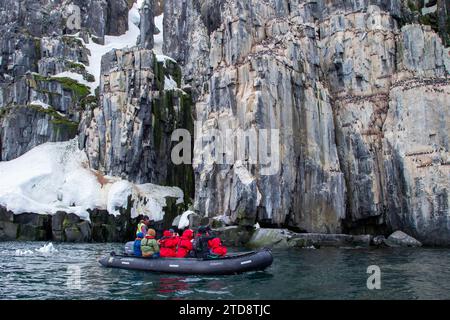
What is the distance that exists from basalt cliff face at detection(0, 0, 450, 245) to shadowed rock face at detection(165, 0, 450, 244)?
0.13 m

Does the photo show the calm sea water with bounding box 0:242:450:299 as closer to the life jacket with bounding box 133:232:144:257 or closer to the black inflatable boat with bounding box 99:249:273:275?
the black inflatable boat with bounding box 99:249:273:275

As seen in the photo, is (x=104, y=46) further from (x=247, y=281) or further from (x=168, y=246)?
(x=247, y=281)

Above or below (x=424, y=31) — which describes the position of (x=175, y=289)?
below

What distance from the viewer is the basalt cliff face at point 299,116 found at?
46.4 m

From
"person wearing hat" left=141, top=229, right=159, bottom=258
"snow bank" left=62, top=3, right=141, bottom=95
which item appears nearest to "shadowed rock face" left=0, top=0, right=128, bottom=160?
"snow bank" left=62, top=3, right=141, bottom=95

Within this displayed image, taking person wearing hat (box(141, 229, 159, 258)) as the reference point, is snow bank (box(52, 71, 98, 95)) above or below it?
above

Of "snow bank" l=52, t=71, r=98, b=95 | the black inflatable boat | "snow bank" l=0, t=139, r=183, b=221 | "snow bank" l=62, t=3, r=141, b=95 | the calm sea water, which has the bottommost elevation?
the calm sea water

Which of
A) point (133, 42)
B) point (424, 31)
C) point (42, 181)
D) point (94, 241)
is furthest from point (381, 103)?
point (133, 42)

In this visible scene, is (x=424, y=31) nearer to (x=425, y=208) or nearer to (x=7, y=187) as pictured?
(x=425, y=208)

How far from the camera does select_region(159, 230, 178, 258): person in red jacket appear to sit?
86.1ft

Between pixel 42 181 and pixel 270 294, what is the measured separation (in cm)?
4899

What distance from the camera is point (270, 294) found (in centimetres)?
1853

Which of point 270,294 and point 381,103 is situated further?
point 381,103

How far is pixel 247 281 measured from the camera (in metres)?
22.1
